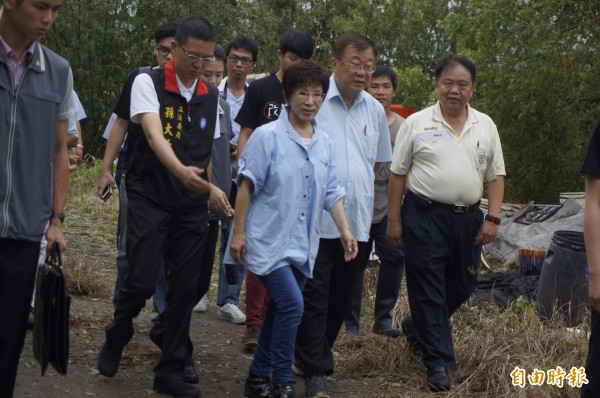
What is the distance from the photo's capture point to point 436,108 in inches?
255

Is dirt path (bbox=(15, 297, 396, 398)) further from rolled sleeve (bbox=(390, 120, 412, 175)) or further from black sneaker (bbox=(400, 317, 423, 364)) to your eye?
rolled sleeve (bbox=(390, 120, 412, 175))

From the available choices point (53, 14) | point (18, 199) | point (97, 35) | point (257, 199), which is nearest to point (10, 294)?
point (18, 199)

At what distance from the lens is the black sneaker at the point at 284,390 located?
219 inches

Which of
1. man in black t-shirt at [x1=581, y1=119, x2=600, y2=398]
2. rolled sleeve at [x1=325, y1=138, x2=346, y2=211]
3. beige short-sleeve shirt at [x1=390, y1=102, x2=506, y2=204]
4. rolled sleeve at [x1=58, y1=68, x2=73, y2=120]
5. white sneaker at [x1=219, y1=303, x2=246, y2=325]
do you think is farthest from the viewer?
white sneaker at [x1=219, y1=303, x2=246, y2=325]

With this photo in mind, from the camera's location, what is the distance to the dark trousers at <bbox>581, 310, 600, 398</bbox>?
430 cm

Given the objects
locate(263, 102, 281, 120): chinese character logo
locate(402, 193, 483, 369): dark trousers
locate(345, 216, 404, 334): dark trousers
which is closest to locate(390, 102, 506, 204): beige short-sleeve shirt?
locate(402, 193, 483, 369): dark trousers

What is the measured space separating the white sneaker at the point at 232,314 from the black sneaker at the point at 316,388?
80.0 inches

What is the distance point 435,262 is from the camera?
6.31 metres

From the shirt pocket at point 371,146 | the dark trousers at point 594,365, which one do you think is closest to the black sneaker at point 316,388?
the shirt pocket at point 371,146

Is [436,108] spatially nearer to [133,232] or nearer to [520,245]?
[133,232]

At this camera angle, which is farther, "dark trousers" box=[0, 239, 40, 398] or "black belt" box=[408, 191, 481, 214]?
"black belt" box=[408, 191, 481, 214]

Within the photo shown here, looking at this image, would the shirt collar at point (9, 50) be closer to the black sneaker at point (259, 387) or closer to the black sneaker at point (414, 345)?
the black sneaker at point (259, 387)

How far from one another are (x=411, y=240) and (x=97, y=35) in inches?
591

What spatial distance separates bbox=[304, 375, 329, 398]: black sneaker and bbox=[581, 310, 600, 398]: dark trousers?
1929 mm
